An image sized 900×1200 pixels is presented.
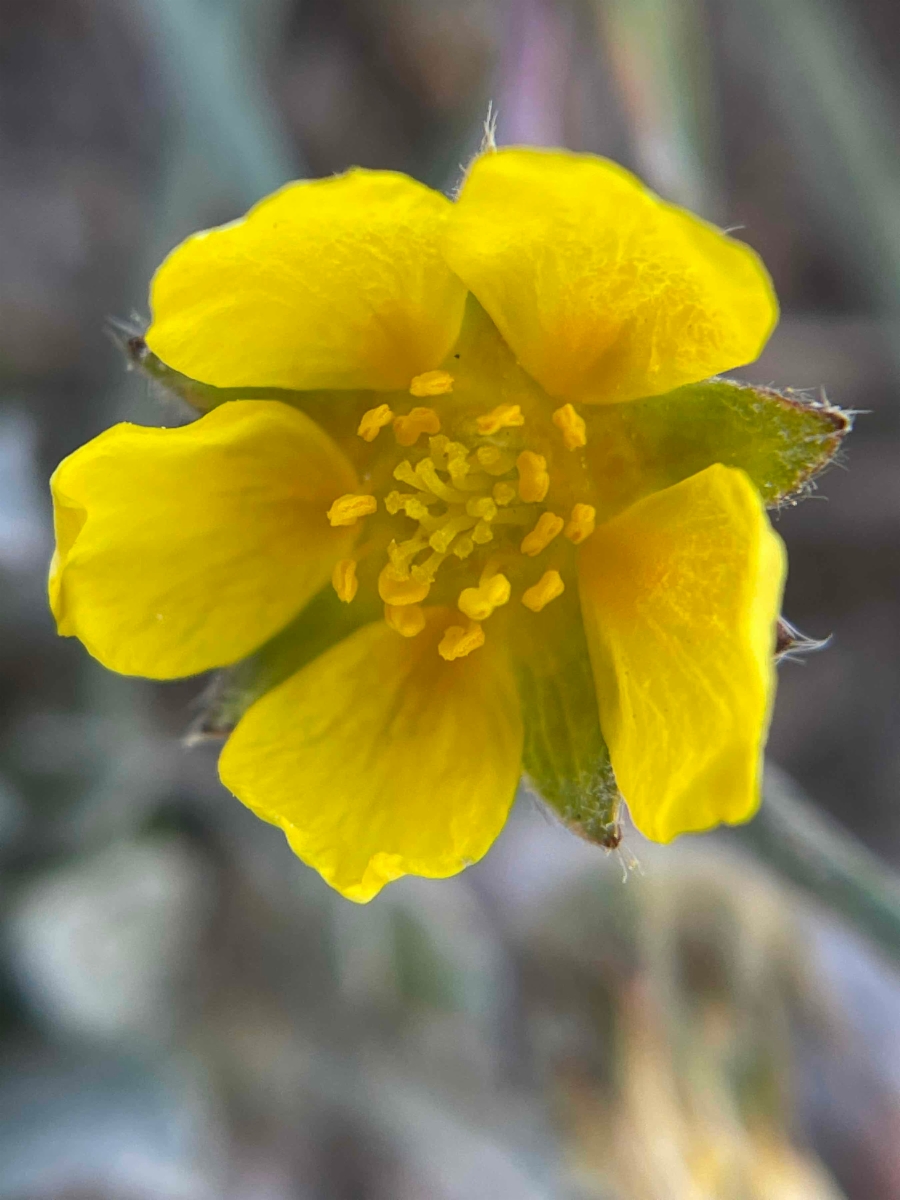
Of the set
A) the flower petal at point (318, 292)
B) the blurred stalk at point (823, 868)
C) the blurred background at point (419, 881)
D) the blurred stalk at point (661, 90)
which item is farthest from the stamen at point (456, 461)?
the blurred stalk at point (661, 90)

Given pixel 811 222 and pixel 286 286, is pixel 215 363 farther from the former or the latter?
pixel 811 222

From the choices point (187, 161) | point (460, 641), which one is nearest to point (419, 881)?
point (460, 641)

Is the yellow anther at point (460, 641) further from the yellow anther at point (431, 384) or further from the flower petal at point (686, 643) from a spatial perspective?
the yellow anther at point (431, 384)

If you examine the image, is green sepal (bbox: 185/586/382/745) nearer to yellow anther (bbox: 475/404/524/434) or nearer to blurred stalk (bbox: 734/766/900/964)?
yellow anther (bbox: 475/404/524/434)

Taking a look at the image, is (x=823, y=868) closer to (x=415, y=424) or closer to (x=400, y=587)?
(x=400, y=587)

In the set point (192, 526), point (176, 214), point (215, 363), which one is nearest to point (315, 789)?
point (192, 526)

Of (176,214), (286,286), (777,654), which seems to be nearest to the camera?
(777,654)
